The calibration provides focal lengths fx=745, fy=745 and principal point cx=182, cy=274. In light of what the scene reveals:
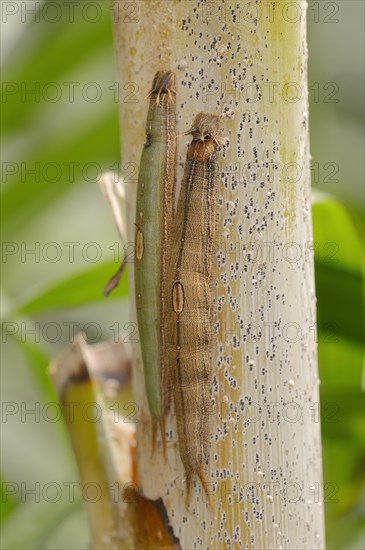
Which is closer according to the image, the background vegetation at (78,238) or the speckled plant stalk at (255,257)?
the speckled plant stalk at (255,257)

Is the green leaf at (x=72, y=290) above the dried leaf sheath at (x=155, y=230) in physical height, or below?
below

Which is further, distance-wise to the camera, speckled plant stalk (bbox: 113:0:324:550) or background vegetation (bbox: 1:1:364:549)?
background vegetation (bbox: 1:1:364:549)

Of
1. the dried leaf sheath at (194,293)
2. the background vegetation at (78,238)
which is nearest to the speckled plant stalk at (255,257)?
the dried leaf sheath at (194,293)

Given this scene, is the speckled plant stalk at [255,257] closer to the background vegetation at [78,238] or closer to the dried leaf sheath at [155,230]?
the dried leaf sheath at [155,230]

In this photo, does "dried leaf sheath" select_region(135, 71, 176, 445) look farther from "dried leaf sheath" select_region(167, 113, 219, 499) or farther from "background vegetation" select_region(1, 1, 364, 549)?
"background vegetation" select_region(1, 1, 364, 549)

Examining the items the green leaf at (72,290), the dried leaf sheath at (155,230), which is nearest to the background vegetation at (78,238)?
the green leaf at (72,290)

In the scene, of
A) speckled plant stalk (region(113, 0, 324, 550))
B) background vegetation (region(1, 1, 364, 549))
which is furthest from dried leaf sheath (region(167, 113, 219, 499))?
background vegetation (region(1, 1, 364, 549))
